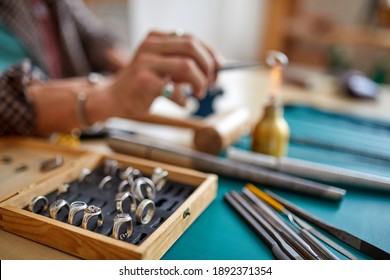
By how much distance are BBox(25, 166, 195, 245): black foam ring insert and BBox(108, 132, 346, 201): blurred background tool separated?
0.27 ft

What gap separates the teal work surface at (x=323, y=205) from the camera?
1.48 ft

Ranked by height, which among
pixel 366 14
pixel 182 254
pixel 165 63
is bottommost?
pixel 182 254

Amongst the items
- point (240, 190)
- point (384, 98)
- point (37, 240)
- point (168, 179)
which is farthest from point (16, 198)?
point (384, 98)

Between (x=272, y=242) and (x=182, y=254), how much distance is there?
0.11 meters

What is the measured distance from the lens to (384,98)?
46.6 inches

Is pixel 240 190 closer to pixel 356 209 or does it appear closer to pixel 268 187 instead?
pixel 268 187

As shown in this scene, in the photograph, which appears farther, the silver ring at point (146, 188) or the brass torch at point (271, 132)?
the brass torch at point (271, 132)

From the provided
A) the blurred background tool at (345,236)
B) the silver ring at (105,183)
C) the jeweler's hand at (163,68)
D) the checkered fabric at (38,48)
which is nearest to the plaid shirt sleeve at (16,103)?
the checkered fabric at (38,48)

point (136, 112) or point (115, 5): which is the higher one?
point (115, 5)

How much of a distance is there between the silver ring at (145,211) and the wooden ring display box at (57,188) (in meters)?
0.02

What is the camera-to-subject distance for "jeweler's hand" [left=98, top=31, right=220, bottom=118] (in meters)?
0.68

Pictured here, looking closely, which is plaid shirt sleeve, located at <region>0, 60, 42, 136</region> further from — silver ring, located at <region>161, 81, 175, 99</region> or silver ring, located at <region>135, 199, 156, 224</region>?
silver ring, located at <region>135, 199, 156, 224</region>

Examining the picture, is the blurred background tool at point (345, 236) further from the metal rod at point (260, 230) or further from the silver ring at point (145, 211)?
the silver ring at point (145, 211)
